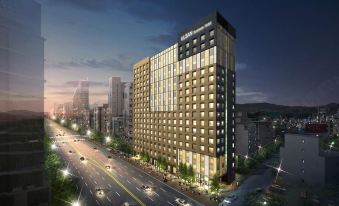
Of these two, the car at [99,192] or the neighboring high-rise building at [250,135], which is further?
the neighboring high-rise building at [250,135]

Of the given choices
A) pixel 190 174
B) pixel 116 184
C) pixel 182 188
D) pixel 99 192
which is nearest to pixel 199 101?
pixel 190 174

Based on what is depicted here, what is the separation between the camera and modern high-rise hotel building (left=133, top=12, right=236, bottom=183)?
74.2 metres

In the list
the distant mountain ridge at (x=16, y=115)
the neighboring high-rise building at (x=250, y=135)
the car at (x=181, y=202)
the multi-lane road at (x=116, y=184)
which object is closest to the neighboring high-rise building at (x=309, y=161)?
the multi-lane road at (x=116, y=184)

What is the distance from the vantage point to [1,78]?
1167 inches

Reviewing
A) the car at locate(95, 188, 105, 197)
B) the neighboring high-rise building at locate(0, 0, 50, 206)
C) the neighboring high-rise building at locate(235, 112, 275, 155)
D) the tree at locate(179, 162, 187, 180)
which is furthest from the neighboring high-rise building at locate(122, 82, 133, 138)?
the neighboring high-rise building at locate(0, 0, 50, 206)

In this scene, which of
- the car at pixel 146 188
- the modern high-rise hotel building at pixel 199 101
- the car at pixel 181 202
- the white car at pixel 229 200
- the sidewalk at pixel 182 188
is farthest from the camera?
the modern high-rise hotel building at pixel 199 101

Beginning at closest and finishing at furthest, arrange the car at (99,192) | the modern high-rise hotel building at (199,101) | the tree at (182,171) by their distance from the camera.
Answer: the car at (99,192) → the modern high-rise hotel building at (199,101) → the tree at (182,171)

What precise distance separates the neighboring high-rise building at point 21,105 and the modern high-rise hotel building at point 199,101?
160ft

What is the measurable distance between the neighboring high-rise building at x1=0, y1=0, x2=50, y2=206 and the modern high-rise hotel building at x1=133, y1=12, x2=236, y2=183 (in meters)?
48.7

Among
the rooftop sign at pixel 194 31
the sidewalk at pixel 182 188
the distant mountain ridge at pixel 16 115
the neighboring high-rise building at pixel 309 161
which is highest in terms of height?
the rooftop sign at pixel 194 31

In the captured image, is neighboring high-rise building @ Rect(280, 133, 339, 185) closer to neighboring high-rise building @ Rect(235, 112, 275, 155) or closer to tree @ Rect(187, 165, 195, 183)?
tree @ Rect(187, 165, 195, 183)

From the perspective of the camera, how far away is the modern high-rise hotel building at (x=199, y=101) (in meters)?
74.2

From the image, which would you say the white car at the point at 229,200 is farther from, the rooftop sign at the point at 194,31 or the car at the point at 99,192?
the rooftop sign at the point at 194,31

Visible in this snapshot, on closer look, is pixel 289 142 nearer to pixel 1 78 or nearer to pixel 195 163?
pixel 195 163
